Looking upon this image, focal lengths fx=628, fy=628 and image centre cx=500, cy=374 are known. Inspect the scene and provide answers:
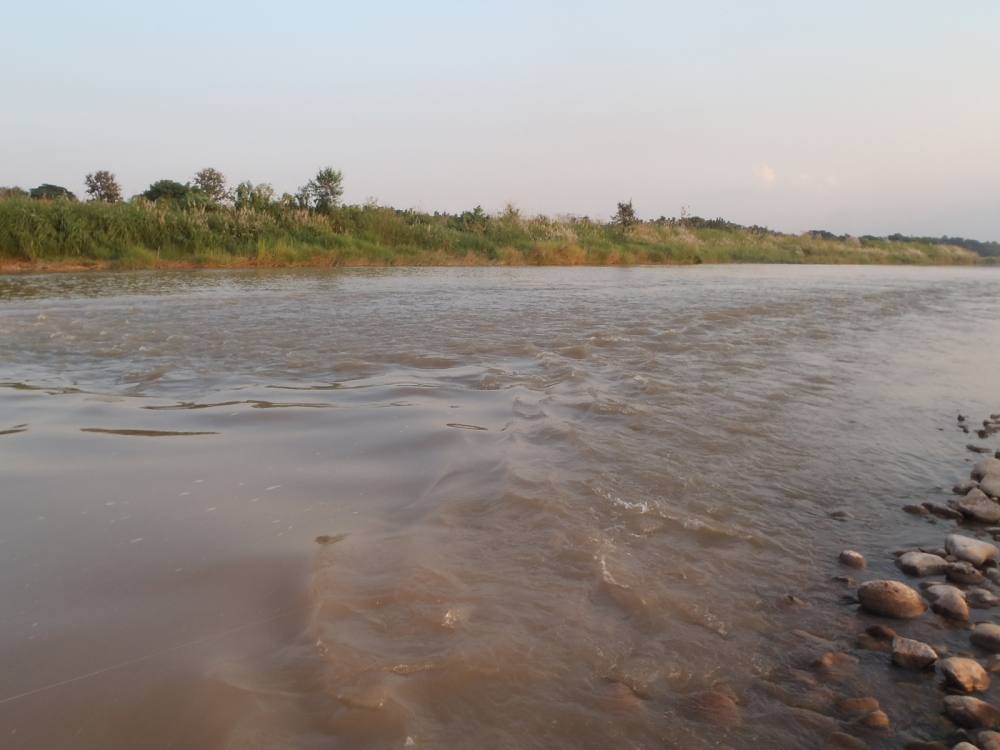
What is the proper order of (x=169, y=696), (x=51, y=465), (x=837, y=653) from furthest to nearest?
(x=51, y=465)
(x=837, y=653)
(x=169, y=696)

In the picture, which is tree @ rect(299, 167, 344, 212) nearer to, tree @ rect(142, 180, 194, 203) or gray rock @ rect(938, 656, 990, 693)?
tree @ rect(142, 180, 194, 203)

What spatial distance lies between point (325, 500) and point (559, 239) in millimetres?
26693

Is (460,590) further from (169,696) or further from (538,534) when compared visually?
(169,696)

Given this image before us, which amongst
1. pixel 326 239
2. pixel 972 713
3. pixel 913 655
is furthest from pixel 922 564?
pixel 326 239

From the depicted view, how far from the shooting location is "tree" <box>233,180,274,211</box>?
74.1ft

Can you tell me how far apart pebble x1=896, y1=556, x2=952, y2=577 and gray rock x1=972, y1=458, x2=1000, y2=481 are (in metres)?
1.17

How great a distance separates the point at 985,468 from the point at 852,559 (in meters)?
1.49

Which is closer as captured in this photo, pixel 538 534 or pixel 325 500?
pixel 538 534

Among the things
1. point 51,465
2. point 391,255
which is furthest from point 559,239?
point 51,465

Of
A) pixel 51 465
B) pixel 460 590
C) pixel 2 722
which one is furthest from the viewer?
pixel 51 465

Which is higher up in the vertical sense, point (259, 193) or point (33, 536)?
point (259, 193)

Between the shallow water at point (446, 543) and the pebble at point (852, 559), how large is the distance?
47mm

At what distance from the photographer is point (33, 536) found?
7.20ft

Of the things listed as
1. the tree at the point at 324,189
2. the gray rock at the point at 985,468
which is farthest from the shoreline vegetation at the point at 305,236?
the gray rock at the point at 985,468
